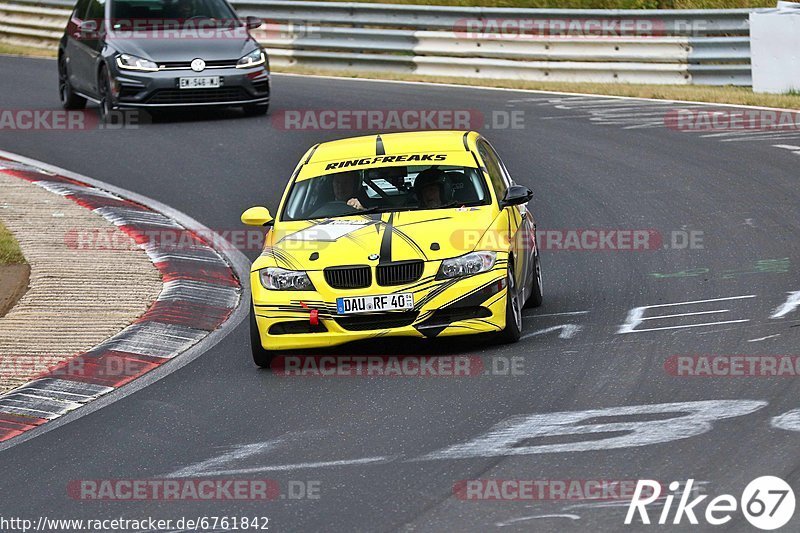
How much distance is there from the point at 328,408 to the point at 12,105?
15256 millimetres

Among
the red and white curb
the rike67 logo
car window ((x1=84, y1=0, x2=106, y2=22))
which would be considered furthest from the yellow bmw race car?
car window ((x1=84, y1=0, x2=106, y2=22))

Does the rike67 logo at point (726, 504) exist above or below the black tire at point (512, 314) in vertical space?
below

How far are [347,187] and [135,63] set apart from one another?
10.3 meters

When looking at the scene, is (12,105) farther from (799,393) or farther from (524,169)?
(799,393)

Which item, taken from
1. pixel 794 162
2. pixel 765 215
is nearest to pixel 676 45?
pixel 794 162

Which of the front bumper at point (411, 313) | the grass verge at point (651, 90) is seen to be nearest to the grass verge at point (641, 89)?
the grass verge at point (651, 90)

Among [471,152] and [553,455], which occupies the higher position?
[471,152]

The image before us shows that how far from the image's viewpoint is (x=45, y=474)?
7.96 meters

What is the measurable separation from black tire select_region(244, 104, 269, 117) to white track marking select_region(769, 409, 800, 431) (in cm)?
1409

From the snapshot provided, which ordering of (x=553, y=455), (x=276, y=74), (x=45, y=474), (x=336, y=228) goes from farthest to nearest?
(x=276, y=74) → (x=336, y=228) → (x=45, y=474) → (x=553, y=455)

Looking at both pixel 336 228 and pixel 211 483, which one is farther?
pixel 336 228

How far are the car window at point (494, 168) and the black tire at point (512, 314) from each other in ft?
3.15

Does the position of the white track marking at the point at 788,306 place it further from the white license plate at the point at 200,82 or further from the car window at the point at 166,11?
the car window at the point at 166,11

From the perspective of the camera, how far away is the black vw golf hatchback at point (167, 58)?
20500 millimetres
